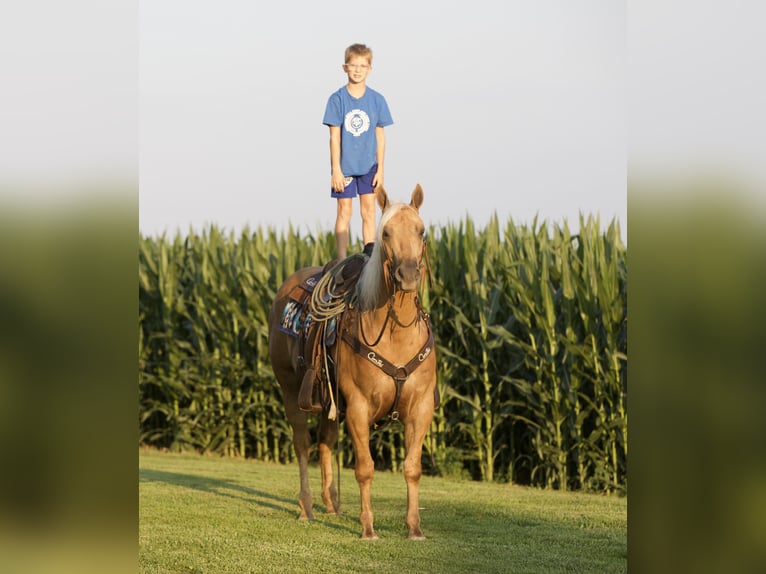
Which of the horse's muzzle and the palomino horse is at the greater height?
the horse's muzzle

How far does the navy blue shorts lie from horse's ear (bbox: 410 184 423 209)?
1079 mm

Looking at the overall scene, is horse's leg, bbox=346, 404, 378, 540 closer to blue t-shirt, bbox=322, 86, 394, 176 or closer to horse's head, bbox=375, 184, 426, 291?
horse's head, bbox=375, 184, 426, 291

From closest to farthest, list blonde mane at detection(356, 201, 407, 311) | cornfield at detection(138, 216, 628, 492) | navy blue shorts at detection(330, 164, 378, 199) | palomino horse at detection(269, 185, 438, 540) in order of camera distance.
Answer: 1. blonde mane at detection(356, 201, 407, 311)
2. palomino horse at detection(269, 185, 438, 540)
3. navy blue shorts at detection(330, 164, 378, 199)
4. cornfield at detection(138, 216, 628, 492)

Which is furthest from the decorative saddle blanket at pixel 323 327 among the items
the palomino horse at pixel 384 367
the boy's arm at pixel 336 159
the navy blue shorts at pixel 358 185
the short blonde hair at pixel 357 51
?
the short blonde hair at pixel 357 51

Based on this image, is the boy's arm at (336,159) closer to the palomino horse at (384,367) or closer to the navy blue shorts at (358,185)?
the navy blue shorts at (358,185)

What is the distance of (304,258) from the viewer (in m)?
14.1

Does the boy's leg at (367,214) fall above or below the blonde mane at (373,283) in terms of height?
above

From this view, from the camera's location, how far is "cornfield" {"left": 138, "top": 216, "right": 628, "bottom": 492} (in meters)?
11.0

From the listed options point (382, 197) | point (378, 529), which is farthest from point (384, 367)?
point (378, 529)

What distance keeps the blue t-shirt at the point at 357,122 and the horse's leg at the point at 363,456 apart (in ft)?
6.17

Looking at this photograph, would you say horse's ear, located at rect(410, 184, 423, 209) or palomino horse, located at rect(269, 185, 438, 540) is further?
palomino horse, located at rect(269, 185, 438, 540)

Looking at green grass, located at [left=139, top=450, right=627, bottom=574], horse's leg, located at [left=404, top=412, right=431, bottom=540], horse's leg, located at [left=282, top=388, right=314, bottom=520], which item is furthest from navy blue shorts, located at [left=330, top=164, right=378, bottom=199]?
green grass, located at [left=139, top=450, right=627, bottom=574]

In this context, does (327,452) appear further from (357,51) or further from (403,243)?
(357,51)

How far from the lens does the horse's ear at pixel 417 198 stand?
6910 millimetres
